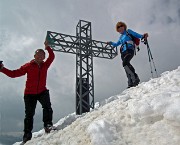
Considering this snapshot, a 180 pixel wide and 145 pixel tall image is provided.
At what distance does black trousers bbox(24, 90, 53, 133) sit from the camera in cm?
568

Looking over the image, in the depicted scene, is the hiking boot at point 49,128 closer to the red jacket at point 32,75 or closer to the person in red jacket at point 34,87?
the person in red jacket at point 34,87

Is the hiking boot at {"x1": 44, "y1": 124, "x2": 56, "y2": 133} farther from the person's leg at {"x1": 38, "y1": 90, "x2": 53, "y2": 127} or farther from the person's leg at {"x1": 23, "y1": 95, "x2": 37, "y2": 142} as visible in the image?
the person's leg at {"x1": 23, "y1": 95, "x2": 37, "y2": 142}

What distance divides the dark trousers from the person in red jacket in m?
2.52

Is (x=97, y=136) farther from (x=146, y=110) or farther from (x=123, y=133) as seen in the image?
(x=146, y=110)

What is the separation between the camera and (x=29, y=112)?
5750 millimetres

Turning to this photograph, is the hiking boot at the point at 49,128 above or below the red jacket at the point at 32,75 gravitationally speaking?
below

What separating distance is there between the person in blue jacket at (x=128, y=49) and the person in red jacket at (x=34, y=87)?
8.31ft

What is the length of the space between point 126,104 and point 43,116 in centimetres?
210

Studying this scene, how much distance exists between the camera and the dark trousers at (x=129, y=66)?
7.27m

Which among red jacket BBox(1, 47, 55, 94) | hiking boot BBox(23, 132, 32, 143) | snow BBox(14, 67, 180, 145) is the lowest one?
snow BBox(14, 67, 180, 145)

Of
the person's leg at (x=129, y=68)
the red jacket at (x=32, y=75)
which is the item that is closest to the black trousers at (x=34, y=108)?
the red jacket at (x=32, y=75)

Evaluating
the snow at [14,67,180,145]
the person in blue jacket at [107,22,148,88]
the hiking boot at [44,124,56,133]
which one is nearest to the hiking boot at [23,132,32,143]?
the hiking boot at [44,124,56,133]

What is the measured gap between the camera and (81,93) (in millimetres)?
13445

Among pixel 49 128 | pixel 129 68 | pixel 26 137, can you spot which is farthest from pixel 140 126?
pixel 129 68
